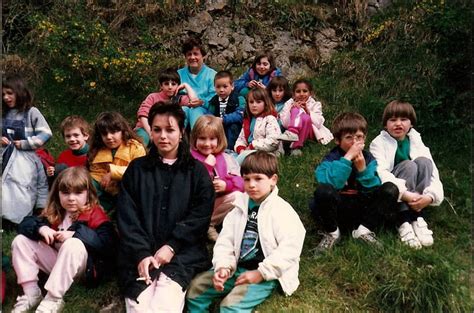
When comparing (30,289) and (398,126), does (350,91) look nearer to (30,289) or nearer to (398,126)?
(398,126)

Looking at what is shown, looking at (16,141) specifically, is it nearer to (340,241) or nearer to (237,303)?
(237,303)

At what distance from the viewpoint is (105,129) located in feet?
14.7

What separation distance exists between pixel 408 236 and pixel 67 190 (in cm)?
284

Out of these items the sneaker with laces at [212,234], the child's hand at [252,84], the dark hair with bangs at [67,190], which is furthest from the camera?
the child's hand at [252,84]

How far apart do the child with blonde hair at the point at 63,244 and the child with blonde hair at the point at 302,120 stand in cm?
279

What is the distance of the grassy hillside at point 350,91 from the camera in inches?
148

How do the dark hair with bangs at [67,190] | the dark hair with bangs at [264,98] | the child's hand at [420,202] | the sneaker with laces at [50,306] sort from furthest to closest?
1. the dark hair with bangs at [264,98]
2. the child's hand at [420,202]
3. the dark hair with bangs at [67,190]
4. the sneaker with laces at [50,306]

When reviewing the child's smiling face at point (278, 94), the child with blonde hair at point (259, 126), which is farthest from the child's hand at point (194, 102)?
the child's smiling face at point (278, 94)

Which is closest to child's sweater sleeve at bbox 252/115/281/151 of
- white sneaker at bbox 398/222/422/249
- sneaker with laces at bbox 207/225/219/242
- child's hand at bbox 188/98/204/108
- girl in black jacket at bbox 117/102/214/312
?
child's hand at bbox 188/98/204/108

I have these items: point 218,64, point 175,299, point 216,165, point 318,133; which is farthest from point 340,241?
point 218,64

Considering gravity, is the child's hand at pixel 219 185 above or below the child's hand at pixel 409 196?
above

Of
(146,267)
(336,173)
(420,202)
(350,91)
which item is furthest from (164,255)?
(350,91)

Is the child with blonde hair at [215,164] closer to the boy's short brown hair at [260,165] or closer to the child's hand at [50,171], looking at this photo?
the boy's short brown hair at [260,165]

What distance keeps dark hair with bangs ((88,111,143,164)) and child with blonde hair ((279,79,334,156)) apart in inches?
82.8
